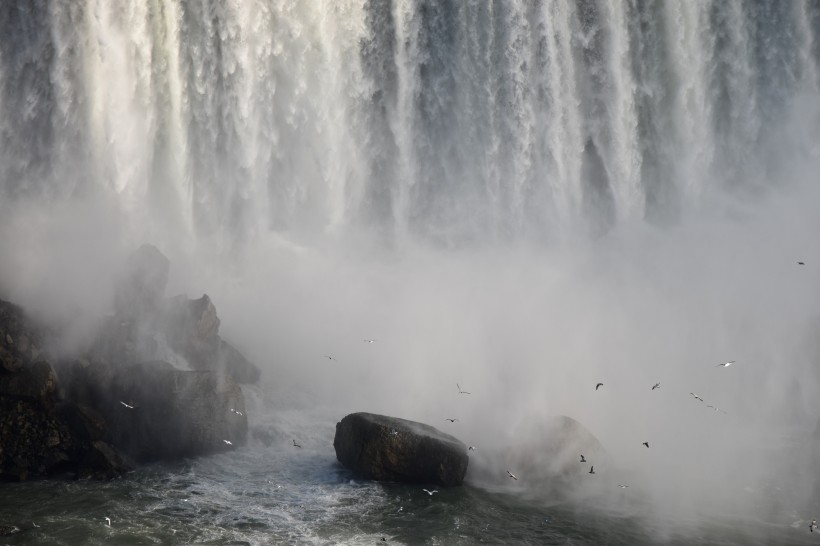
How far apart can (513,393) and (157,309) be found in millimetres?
11879

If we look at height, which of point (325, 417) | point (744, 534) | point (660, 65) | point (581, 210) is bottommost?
point (744, 534)

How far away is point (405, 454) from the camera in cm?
2233

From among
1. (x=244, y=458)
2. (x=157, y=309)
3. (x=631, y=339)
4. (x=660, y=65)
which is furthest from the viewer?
(x=660, y=65)

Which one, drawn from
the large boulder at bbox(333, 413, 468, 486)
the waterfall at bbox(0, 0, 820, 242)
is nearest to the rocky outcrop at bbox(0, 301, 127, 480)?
the large boulder at bbox(333, 413, 468, 486)

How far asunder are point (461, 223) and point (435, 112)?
496 cm

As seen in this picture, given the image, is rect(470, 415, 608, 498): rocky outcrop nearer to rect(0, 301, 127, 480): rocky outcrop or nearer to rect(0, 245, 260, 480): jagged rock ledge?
rect(0, 245, 260, 480): jagged rock ledge

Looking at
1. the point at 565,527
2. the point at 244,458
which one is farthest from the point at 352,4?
the point at 565,527

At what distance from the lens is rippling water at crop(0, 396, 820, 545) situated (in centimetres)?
1886

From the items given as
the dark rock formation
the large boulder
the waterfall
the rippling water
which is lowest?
the rippling water

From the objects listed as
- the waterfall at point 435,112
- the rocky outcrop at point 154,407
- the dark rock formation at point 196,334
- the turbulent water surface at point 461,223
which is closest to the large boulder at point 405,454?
the turbulent water surface at point 461,223

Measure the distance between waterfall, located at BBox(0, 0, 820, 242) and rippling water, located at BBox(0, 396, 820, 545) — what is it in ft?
44.4

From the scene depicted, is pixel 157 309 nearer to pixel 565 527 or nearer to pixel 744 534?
pixel 565 527

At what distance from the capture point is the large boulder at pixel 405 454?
22.3m

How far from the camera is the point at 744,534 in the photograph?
20.3 m
